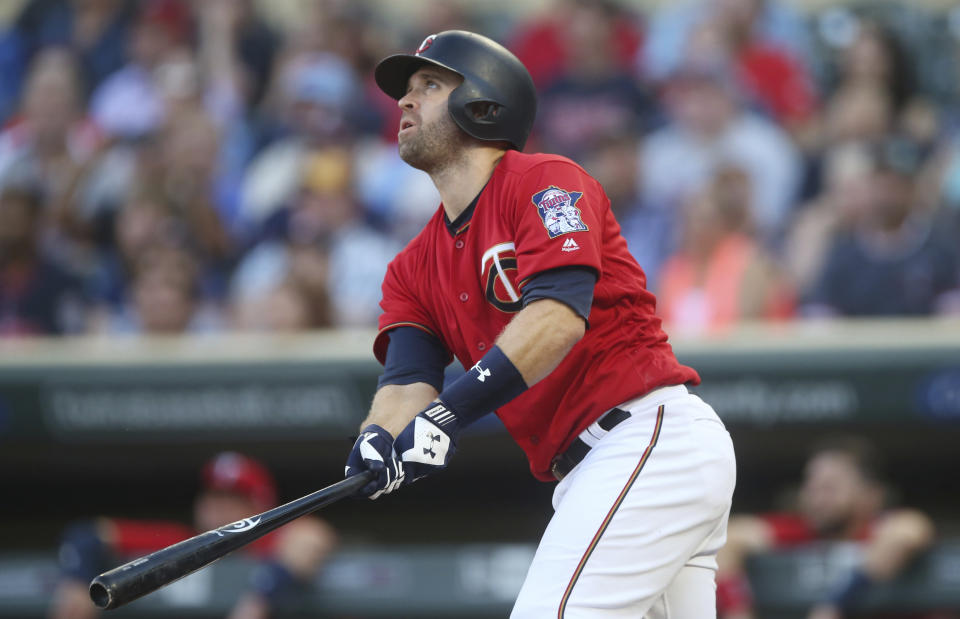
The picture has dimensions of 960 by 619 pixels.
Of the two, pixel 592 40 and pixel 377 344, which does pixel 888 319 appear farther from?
pixel 377 344

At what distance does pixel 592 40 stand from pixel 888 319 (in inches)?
93.3

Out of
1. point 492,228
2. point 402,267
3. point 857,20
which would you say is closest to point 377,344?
point 402,267

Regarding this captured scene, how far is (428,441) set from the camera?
2.65 m

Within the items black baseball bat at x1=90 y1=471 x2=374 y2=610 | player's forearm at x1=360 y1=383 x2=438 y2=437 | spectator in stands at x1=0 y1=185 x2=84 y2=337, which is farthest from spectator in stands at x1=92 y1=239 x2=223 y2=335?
black baseball bat at x1=90 y1=471 x2=374 y2=610

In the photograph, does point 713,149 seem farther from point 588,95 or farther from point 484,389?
point 484,389

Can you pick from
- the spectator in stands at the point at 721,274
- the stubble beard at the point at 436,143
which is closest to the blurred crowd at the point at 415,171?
the spectator in stands at the point at 721,274

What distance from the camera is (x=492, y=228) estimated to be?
9.56ft

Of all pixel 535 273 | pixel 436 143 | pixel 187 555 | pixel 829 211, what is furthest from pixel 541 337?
pixel 829 211

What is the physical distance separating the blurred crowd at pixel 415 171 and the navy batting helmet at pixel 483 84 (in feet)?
9.24

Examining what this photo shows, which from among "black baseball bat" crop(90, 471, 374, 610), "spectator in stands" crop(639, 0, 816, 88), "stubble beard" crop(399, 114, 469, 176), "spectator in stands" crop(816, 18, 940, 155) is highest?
"spectator in stands" crop(639, 0, 816, 88)

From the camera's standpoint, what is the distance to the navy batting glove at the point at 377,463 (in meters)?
2.68

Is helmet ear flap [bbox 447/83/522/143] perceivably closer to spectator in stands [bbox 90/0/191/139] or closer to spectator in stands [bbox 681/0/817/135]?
spectator in stands [bbox 681/0/817/135]

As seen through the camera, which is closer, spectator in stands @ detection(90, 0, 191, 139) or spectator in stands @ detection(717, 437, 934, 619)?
spectator in stands @ detection(717, 437, 934, 619)

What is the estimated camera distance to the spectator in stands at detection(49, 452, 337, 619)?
5465 millimetres
